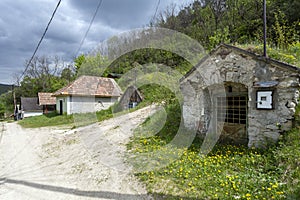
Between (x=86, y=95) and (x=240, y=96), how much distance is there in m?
14.9

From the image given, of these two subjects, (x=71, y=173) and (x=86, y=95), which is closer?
(x=71, y=173)

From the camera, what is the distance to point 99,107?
18484 mm

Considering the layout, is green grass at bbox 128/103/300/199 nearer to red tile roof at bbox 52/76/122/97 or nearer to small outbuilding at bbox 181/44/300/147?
Result: small outbuilding at bbox 181/44/300/147

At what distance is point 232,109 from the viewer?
5.98m

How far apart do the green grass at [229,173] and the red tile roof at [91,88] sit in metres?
14.0

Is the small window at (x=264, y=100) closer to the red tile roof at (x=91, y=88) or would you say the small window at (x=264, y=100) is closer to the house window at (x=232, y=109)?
the house window at (x=232, y=109)

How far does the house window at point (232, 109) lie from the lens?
5730 mm

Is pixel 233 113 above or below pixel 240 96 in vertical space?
below

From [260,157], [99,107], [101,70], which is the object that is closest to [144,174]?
[260,157]

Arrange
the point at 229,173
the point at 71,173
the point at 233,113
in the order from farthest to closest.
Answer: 1. the point at 233,113
2. the point at 71,173
3. the point at 229,173

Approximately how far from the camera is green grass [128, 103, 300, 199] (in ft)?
9.91

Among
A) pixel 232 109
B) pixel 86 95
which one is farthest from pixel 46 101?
Result: pixel 232 109

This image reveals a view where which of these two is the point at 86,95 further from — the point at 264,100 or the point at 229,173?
the point at 229,173

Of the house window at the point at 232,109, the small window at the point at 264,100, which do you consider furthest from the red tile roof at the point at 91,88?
the small window at the point at 264,100
